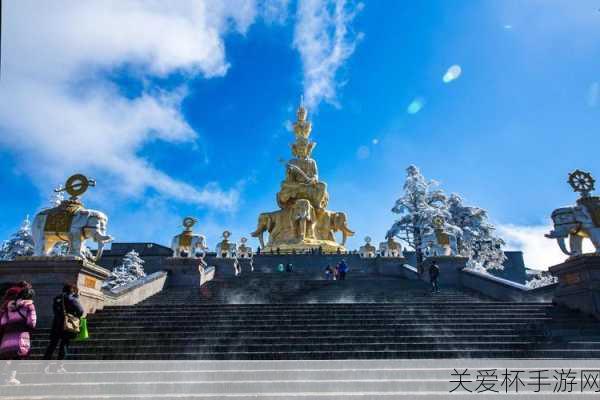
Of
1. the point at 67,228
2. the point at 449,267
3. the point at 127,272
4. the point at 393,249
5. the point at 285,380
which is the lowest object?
the point at 285,380

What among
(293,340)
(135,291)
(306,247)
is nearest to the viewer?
(293,340)

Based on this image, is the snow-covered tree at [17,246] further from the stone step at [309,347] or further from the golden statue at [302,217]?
the stone step at [309,347]

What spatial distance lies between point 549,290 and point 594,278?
1826mm

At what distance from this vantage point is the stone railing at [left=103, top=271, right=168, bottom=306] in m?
10.3

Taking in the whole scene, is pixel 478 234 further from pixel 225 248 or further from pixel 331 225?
pixel 225 248

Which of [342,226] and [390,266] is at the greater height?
[342,226]

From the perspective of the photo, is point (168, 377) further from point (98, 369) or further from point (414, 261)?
point (414, 261)

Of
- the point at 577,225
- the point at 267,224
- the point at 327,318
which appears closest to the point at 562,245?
the point at 577,225

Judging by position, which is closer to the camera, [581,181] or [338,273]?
[581,181]

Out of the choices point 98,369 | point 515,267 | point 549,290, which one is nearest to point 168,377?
point 98,369

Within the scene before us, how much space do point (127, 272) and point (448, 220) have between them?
984 inches

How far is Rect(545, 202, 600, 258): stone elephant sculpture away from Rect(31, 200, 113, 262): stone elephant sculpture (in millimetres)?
11269

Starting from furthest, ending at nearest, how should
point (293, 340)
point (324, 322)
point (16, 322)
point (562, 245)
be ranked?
point (562, 245)
point (324, 322)
point (293, 340)
point (16, 322)

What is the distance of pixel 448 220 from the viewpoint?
99.7 ft
